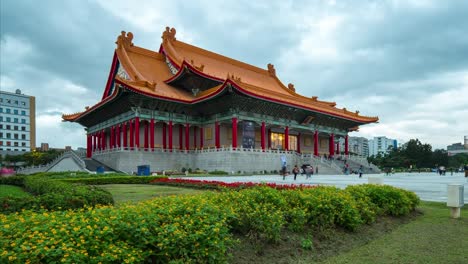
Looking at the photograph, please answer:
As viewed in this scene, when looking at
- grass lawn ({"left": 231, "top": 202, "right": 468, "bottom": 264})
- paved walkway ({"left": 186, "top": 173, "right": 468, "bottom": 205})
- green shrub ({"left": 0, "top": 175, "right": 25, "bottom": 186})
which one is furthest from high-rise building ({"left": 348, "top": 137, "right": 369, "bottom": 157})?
grass lawn ({"left": 231, "top": 202, "right": 468, "bottom": 264})

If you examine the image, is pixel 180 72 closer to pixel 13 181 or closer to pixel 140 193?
pixel 13 181

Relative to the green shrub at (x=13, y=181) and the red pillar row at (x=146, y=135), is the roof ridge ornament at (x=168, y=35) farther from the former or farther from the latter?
the green shrub at (x=13, y=181)

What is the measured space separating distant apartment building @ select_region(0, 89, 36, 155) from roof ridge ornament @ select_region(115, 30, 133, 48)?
5628 centimetres

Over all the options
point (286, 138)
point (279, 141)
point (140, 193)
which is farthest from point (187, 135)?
point (140, 193)

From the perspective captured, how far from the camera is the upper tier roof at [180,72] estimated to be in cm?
3506

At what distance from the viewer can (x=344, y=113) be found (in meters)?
48.7

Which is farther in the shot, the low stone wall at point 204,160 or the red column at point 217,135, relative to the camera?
the red column at point 217,135

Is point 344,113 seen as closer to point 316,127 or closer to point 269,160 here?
point 316,127

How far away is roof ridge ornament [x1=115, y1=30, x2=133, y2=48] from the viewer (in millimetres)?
41594

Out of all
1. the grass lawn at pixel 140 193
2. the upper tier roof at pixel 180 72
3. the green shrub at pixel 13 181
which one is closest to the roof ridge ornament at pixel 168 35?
the upper tier roof at pixel 180 72

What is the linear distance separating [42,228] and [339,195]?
19.2 ft

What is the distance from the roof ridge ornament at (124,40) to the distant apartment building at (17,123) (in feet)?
185

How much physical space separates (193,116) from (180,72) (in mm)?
5417

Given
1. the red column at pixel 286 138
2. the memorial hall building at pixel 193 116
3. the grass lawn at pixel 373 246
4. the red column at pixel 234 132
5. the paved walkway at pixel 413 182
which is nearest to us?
the grass lawn at pixel 373 246
